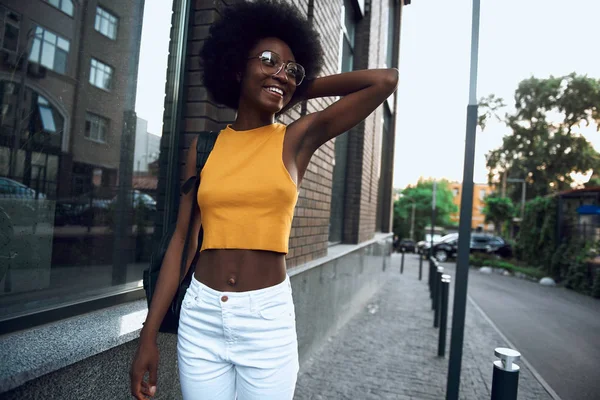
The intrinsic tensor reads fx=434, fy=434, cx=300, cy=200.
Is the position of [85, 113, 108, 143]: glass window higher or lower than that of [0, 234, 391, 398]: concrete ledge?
higher

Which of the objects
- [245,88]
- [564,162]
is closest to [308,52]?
[245,88]

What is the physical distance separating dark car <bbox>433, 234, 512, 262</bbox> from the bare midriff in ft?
80.0

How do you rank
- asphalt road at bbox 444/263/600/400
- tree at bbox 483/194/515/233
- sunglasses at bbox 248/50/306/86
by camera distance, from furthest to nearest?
tree at bbox 483/194/515/233 → asphalt road at bbox 444/263/600/400 → sunglasses at bbox 248/50/306/86

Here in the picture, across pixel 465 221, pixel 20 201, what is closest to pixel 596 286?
pixel 465 221

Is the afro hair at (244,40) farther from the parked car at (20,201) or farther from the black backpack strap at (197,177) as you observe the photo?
the parked car at (20,201)

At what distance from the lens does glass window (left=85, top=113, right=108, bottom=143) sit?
7.77 ft

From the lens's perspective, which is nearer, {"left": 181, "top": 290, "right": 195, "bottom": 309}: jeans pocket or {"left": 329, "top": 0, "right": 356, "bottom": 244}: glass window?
{"left": 181, "top": 290, "right": 195, "bottom": 309}: jeans pocket

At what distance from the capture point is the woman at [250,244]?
59.0 inches

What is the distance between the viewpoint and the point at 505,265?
19.5m

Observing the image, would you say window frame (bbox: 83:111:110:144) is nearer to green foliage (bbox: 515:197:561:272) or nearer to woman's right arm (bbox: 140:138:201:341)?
woman's right arm (bbox: 140:138:201:341)

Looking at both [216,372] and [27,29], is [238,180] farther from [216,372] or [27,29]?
[27,29]

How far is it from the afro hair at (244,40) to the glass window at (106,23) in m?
0.74

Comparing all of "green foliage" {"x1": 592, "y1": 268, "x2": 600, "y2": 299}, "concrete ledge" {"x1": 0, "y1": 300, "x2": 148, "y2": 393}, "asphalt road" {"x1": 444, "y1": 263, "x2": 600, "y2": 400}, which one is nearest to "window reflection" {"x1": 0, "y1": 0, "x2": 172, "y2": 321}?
"concrete ledge" {"x1": 0, "y1": 300, "x2": 148, "y2": 393}

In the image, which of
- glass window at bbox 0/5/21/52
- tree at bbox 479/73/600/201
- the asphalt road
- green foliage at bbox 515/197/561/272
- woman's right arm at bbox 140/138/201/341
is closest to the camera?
woman's right arm at bbox 140/138/201/341
